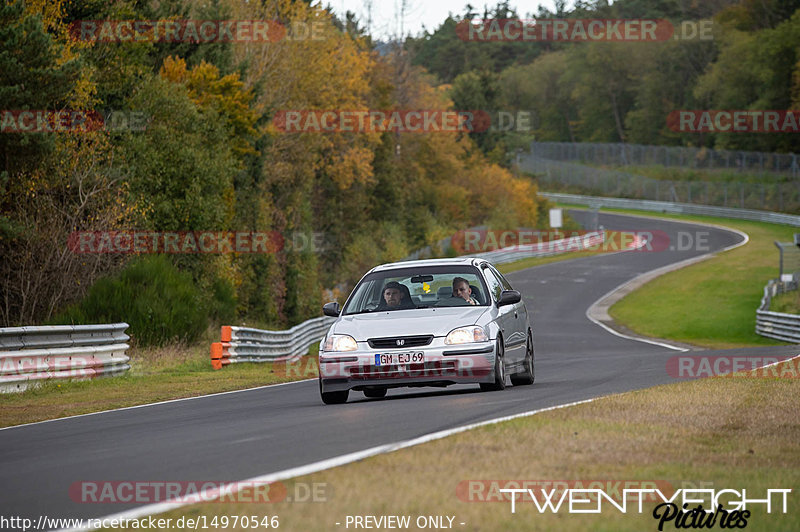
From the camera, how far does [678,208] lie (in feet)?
330

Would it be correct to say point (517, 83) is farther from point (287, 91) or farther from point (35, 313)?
point (35, 313)

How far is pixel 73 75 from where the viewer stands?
28406mm

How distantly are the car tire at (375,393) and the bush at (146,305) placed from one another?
13716mm

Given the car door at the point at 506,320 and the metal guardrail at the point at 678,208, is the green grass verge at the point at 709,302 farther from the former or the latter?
the car door at the point at 506,320

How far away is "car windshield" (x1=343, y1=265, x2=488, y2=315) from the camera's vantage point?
14.5 metres

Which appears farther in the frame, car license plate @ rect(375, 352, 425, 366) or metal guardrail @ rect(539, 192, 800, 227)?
metal guardrail @ rect(539, 192, 800, 227)

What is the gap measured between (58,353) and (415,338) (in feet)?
27.0

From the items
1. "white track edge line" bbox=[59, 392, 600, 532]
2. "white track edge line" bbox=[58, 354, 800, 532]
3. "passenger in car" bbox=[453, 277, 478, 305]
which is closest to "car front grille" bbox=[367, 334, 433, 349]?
"passenger in car" bbox=[453, 277, 478, 305]

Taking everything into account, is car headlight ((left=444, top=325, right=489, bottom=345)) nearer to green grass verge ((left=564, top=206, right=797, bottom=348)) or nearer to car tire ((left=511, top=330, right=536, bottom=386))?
car tire ((left=511, top=330, right=536, bottom=386))

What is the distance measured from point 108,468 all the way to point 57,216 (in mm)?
22125

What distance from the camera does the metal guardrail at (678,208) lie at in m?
87.4

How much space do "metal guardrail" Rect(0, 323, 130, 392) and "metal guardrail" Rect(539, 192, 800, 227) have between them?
220 ft

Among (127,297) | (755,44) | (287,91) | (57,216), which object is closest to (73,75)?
(57,216)
